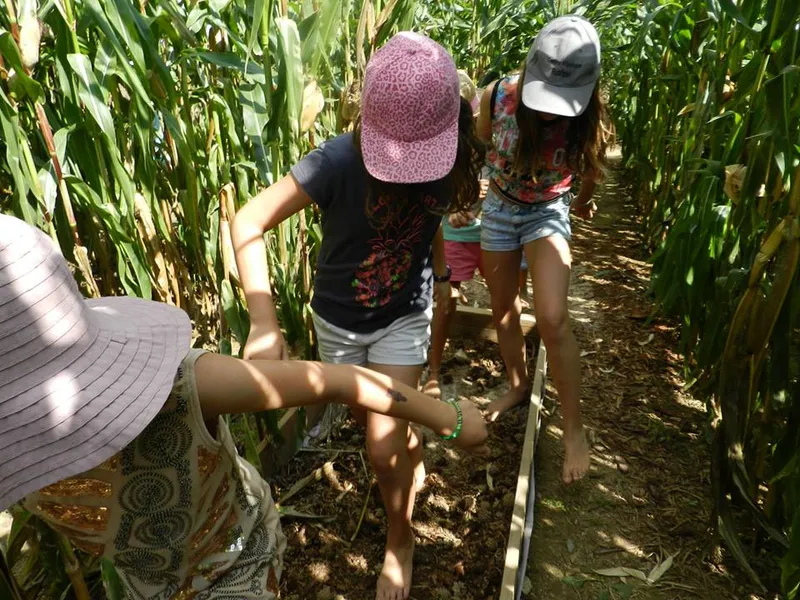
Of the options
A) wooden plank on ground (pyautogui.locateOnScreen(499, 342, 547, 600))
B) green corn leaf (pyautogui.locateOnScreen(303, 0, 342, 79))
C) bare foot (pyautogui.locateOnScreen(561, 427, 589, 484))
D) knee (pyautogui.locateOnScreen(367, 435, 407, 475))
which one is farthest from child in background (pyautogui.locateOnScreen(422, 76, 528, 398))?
green corn leaf (pyautogui.locateOnScreen(303, 0, 342, 79))

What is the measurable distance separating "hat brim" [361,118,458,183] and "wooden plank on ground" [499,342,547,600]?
3.40 feet

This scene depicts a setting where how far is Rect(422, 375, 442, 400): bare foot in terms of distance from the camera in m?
2.48

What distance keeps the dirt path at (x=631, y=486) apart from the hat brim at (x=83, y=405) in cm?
143

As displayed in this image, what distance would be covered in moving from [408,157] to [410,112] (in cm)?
9

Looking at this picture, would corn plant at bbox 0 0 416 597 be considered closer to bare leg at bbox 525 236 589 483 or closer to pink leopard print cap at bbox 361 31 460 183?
pink leopard print cap at bbox 361 31 460 183

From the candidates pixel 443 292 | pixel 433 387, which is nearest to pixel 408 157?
pixel 443 292

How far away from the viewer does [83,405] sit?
0.72 metres

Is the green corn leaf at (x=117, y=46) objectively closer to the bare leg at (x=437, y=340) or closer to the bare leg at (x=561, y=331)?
the bare leg at (x=561, y=331)

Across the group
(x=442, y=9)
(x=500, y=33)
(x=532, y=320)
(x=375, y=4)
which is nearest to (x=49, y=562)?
(x=375, y=4)

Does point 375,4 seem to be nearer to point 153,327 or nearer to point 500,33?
point 153,327

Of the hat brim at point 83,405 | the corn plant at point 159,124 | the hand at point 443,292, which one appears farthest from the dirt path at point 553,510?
the hat brim at point 83,405

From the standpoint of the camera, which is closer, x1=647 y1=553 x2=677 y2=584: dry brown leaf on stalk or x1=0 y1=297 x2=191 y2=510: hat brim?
x1=0 y1=297 x2=191 y2=510: hat brim

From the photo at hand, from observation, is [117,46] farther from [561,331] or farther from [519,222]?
[561,331]

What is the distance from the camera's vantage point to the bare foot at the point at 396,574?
1646mm
